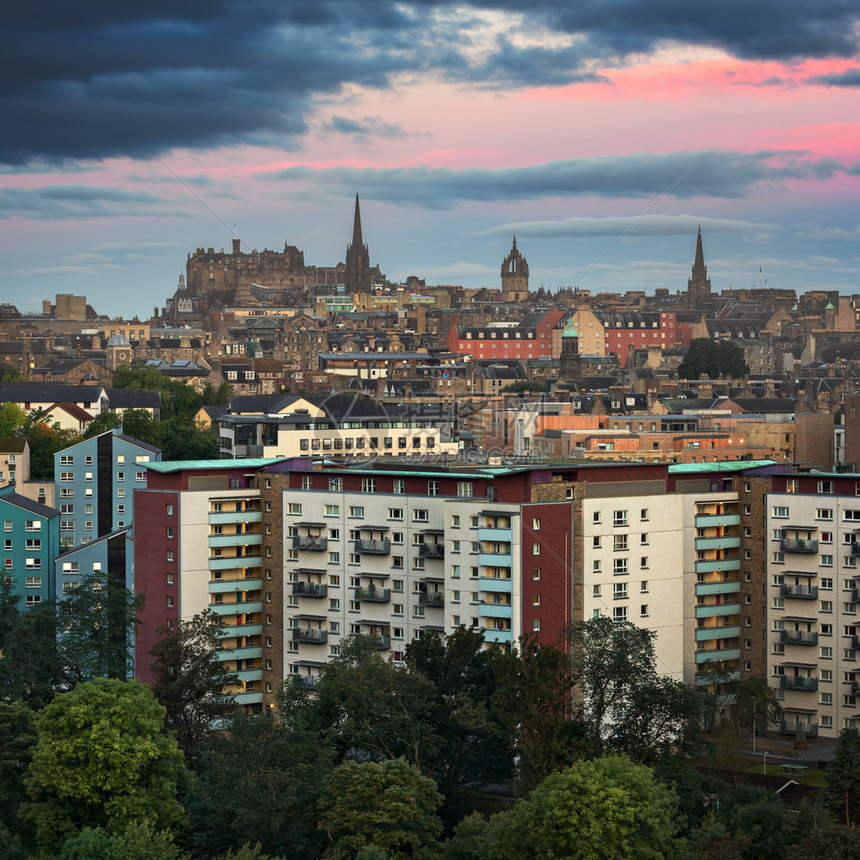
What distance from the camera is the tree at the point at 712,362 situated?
167m

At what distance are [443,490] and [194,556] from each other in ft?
30.7

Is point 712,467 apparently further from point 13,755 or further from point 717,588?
point 13,755

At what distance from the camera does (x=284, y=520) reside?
55.4m

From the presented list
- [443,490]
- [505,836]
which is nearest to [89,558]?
[443,490]

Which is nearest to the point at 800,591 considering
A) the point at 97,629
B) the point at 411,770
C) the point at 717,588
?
the point at 717,588

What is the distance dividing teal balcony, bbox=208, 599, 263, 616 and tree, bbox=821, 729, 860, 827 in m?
24.1

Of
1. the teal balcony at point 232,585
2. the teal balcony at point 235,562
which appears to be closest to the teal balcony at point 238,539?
the teal balcony at point 235,562

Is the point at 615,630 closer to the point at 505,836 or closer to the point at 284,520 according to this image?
the point at 505,836

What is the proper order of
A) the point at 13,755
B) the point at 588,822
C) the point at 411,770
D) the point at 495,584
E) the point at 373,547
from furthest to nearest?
1. the point at 373,547
2. the point at 495,584
3. the point at 13,755
4. the point at 411,770
5. the point at 588,822

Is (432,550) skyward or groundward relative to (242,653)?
skyward

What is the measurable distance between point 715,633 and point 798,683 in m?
3.33

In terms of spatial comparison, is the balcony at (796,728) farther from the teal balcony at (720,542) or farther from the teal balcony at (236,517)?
the teal balcony at (236,517)

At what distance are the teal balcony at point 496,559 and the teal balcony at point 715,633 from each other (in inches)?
394

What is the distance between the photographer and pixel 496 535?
1929 inches
